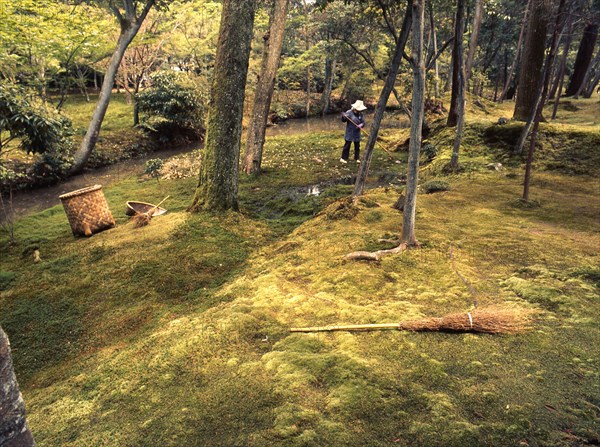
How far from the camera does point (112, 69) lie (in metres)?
13.2

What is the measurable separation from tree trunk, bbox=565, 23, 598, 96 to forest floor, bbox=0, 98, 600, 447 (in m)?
16.0

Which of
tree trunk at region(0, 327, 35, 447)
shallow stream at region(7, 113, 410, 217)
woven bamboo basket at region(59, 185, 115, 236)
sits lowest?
shallow stream at region(7, 113, 410, 217)

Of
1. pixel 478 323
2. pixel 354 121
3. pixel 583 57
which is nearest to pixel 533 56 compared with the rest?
pixel 354 121

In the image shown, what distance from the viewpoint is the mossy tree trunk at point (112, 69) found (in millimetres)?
13031

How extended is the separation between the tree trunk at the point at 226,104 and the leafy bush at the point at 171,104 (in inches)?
444

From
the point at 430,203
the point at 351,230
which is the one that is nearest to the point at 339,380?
the point at 351,230

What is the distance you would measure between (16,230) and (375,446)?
937 centimetres

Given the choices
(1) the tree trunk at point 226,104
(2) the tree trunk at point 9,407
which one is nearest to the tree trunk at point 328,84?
(1) the tree trunk at point 226,104

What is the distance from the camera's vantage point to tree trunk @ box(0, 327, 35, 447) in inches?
49.1

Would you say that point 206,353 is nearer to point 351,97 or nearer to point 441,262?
point 441,262

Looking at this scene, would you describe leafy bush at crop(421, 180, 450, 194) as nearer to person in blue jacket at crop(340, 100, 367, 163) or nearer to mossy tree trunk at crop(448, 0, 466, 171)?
mossy tree trunk at crop(448, 0, 466, 171)

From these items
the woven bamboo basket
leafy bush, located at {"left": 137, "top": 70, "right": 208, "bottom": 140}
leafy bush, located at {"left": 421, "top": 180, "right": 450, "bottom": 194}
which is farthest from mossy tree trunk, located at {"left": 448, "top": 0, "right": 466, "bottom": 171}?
leafy bush, located at {"left": 137, "top": 70, "right": 208, "bottom": 140}

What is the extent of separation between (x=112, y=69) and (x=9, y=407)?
14.8 metres

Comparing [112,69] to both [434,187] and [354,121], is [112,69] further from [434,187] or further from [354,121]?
[434,187]
